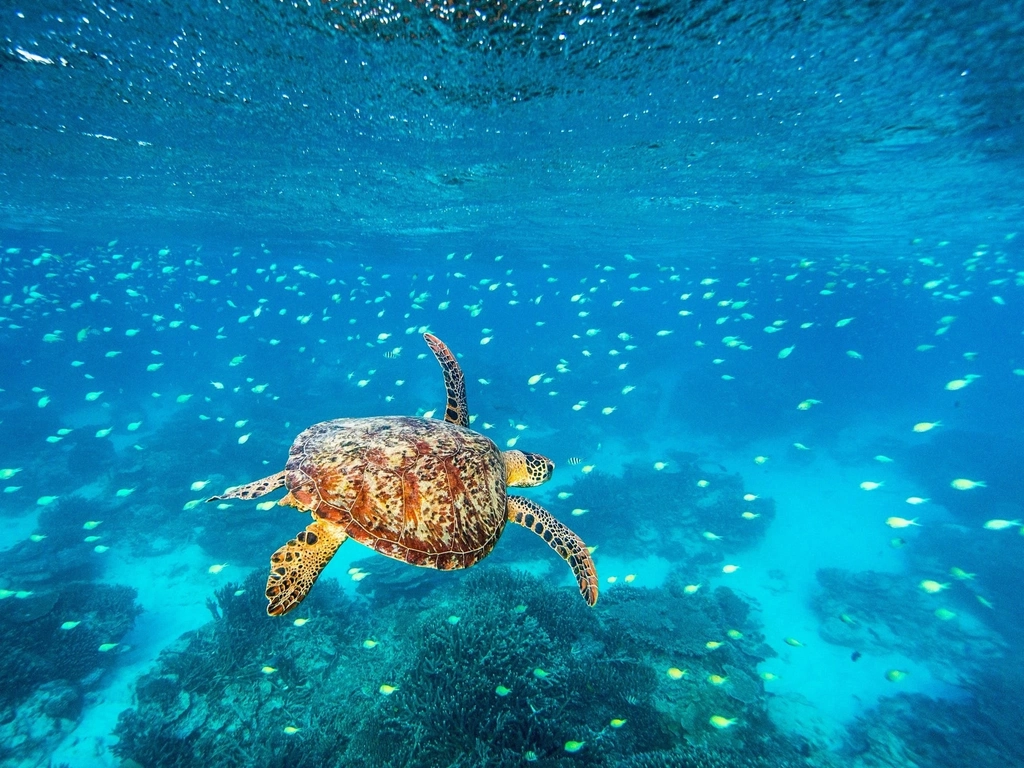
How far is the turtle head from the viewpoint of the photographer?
5.52 metres

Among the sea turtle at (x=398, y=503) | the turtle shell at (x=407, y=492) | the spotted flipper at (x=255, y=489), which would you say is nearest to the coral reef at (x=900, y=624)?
the sea turtle at (x=398, y=503)

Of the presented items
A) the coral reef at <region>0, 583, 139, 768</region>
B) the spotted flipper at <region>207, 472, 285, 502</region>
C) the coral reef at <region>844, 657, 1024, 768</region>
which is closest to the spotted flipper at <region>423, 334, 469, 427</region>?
the spotted flipper at <region>207, 472, 285, 502</region>

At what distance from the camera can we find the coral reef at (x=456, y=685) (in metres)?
6.12

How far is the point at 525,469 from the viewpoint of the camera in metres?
5.53

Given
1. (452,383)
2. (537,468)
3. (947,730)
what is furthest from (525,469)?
(947,730)

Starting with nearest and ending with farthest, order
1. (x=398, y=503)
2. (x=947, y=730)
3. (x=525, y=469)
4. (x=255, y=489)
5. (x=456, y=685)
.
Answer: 1. (x=398, y=503)
2. (x=255, y=489)
3. (x=525, y=469)
4. (x=456, y=685)
5. (x=947, y=730)

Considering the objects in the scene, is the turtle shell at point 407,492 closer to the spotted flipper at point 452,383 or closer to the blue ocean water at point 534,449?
the blue ocean water at point 534,449

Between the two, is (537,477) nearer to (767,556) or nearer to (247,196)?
(767,556)

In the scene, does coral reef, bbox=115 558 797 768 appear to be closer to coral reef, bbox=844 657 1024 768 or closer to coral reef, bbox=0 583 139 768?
coral reef, bbox=0 583 139 768

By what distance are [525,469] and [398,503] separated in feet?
6.38

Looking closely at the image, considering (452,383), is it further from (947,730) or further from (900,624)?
(900,624)

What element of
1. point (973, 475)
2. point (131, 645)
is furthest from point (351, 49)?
point (973, 475)

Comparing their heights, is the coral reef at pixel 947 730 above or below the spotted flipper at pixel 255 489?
below

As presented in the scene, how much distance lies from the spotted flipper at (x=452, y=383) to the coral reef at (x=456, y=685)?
3950 mm
